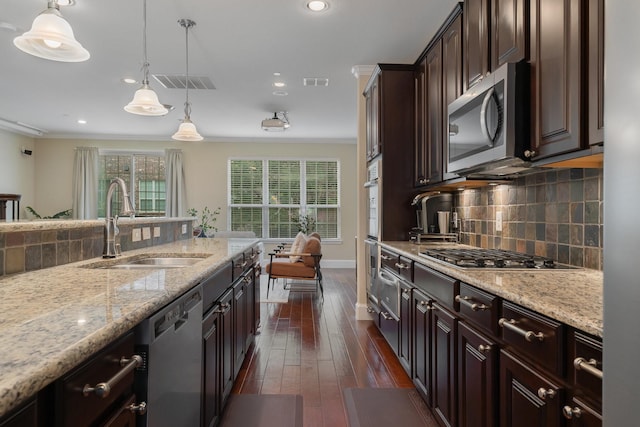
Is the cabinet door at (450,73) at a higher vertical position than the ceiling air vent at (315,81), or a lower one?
lower

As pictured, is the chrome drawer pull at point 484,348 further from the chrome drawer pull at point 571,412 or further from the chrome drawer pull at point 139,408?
the chrome drawer pull at point 139,408

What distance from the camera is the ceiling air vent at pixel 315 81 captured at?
14.4 feet

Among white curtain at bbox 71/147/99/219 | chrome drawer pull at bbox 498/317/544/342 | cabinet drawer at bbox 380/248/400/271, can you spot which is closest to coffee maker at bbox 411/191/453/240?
cabinet drawer at bbox 380/248/400/271

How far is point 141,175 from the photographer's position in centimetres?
811

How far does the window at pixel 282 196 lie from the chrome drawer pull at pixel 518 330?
693 cm

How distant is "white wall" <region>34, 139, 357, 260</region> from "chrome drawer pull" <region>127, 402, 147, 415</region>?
724 cm

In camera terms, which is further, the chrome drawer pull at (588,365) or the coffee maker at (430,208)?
the coffee maker at (430,208)

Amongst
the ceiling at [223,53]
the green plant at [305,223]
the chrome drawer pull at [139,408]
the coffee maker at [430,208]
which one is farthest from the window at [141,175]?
the chrome drawer pull at [139,408]

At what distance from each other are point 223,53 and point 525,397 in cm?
363

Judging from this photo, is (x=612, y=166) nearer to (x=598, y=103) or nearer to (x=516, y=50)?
(x=598, y=103)

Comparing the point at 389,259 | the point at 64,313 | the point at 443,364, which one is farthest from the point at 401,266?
the point at 64,313

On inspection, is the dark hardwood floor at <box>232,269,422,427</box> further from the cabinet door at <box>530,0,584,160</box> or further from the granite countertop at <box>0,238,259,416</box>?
the cabinet door at <box>530,0,584,160</box>

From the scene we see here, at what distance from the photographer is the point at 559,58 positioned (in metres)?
1.58

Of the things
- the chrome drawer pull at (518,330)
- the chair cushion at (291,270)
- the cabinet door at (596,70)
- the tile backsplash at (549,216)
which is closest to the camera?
the chrome drawer pull at (518,330)
